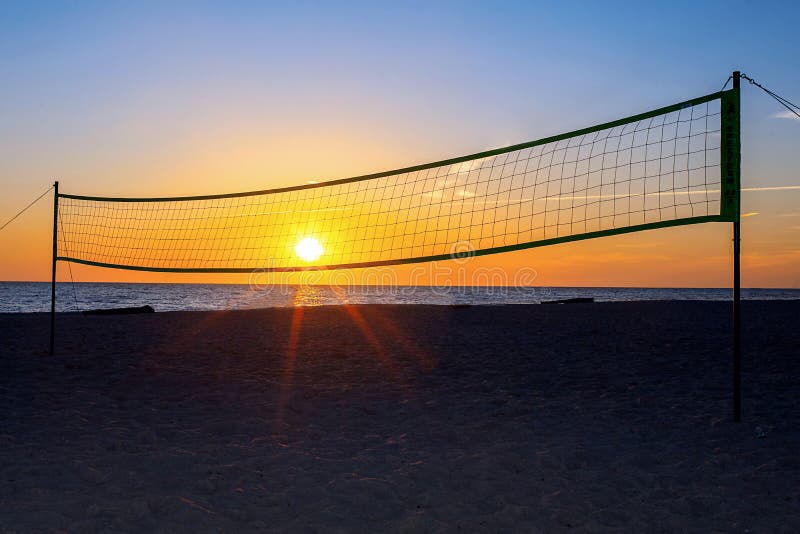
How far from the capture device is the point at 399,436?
5141 mm

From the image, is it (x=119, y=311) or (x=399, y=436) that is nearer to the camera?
(x=399, y=436)

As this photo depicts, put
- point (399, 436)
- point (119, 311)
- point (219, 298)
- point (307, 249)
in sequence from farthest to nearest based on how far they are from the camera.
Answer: point (219, 298)
point (119, 311)
point (307, 249)
point (399, 436)

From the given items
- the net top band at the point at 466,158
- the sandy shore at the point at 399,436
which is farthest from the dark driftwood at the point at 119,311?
the net top band at the point at 466,158

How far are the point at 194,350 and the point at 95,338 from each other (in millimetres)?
2116

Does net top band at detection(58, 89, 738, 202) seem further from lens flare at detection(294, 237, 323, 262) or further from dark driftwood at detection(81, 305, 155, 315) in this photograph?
dark driftwood at detection(81, 305, 155, 315)


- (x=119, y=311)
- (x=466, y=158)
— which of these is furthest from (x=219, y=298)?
(x=466, y=158)

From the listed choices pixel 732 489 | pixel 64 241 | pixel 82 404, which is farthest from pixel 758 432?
pixel 64 241

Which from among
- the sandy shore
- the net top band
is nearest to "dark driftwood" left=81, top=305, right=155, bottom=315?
the sandy shore

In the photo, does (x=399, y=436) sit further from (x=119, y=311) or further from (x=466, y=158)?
(x=119, y=311)

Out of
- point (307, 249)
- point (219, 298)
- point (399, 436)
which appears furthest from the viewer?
point (219, 298)

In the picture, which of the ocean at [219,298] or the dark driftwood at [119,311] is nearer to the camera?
the dark driftwood at [119,311]

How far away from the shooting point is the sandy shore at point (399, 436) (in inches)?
138

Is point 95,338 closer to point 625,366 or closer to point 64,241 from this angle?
point 64,241

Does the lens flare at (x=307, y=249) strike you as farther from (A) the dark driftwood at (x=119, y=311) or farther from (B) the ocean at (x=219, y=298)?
(B) the ocean at (x=219, y=298)
